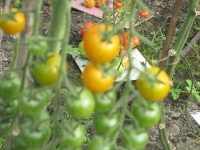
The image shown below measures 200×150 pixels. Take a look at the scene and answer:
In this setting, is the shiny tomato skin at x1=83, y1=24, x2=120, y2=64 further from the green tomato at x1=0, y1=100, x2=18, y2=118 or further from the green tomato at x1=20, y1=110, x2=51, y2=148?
the green tomato at x1=0, y1=100, x2=18, y2=118

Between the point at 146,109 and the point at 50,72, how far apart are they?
18 centimetres

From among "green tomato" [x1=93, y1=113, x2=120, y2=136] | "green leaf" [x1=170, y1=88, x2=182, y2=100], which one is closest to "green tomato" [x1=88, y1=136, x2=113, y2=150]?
"green tomato" [x1=93, y1=113, x2=120, y2=136]

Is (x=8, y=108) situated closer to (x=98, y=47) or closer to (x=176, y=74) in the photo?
(x=98, y=47)

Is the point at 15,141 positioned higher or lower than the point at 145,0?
higher

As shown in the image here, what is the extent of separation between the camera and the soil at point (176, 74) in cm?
193

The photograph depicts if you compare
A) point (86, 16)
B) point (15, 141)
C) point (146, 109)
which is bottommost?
point (86, 16)

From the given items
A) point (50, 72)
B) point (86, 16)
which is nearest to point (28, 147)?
point (50, 72)

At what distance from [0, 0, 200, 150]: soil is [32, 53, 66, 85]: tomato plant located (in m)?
1.15

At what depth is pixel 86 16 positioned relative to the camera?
2.82 meters

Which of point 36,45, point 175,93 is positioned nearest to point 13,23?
point 36,45

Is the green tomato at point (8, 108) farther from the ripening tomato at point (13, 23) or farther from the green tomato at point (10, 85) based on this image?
the ripening tomato at point (13, 23)

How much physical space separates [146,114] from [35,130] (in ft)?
0.71

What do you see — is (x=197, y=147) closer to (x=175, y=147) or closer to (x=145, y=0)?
(x=175, y=147)

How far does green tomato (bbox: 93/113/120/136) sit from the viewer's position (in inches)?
26.1
